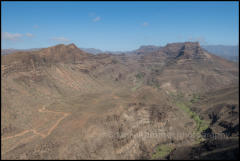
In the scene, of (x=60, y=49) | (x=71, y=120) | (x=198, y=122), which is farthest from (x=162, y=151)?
(x=60, y=49)

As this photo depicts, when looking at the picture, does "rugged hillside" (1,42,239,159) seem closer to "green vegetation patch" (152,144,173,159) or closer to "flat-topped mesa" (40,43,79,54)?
"green vegetation patch" (152,144,173,159)

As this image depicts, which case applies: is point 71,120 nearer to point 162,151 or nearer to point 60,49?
point 162,151

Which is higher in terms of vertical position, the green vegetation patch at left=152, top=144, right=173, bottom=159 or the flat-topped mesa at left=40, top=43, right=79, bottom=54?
the flat-topped mesa at left=40, top=43, right=79, bottom=54

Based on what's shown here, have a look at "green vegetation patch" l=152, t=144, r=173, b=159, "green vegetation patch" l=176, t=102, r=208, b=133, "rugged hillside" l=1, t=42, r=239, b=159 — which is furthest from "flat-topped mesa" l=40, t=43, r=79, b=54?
"green vegetation patch" l=152, t=144, r=173, b=159

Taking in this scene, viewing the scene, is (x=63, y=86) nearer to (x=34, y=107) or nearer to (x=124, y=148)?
(x=34, y=107)

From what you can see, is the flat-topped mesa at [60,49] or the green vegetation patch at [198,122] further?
the flat-topped mesa at [60,49]

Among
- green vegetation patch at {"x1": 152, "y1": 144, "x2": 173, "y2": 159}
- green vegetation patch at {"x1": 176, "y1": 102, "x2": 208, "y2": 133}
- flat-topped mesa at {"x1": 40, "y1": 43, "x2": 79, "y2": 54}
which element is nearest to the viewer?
green vegetation patch at {"x1": 152, "y1": 144, "x2": 173, "y2": 159}

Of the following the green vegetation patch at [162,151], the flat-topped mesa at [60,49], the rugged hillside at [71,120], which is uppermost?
the flat-topped mesa at [60,49]

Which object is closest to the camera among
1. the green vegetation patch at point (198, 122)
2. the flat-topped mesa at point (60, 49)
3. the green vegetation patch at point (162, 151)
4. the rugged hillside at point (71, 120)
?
the rugged hillside at point (71, 120)

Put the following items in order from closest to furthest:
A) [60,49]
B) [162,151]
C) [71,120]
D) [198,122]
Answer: [162,151]
[71,120]
[198,122]
[60,49]

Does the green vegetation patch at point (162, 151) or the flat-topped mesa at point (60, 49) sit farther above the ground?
the flat-topped mesa at point (60, 49)

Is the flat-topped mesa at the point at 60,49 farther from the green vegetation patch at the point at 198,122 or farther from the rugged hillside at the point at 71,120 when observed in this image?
the green vegetation patch at the point at 198,122

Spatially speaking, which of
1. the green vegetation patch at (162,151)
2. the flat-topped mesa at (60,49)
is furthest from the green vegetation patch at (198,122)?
the flat-topped mesa at (60,49)
